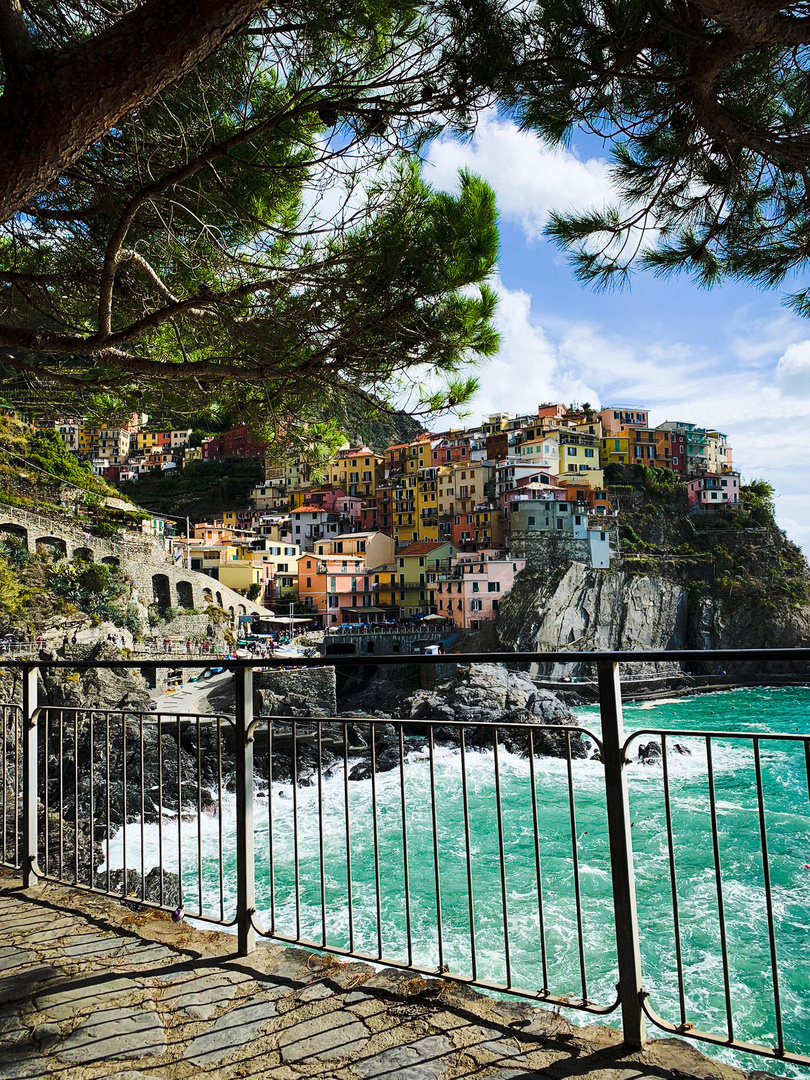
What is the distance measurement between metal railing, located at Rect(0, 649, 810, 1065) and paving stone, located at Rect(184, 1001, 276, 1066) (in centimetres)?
38

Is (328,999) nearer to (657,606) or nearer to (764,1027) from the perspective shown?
(764,1027)

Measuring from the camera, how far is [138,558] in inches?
1193

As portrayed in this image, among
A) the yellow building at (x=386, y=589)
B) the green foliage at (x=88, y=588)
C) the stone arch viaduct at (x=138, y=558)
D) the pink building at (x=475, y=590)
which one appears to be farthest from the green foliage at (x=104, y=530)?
the pink building at (x=475, y=590)

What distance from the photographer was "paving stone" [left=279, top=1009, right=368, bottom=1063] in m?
1.76

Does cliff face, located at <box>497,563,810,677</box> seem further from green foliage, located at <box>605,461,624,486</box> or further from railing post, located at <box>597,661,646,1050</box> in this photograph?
railing post, located at <box>597,661,646,1050</box>

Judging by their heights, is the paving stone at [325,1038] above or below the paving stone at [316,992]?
above

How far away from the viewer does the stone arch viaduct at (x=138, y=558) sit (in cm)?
2575

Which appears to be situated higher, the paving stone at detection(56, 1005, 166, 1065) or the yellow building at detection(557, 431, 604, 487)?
the yellow building at detection(557, 431, 604, 487)

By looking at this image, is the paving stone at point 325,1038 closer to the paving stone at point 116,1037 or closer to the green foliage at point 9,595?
the paving stone at point 116,1037

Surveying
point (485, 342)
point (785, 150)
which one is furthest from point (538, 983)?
point (785, 150)

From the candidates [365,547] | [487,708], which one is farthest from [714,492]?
[487,708]

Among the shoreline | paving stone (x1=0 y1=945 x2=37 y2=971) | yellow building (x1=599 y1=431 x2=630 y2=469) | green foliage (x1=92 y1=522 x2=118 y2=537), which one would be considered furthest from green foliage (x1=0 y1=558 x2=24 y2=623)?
yellow building (x1=599 y1=431 x2=630 y2=469)

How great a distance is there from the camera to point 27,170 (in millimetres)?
1787

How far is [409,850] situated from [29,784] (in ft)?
41.5
